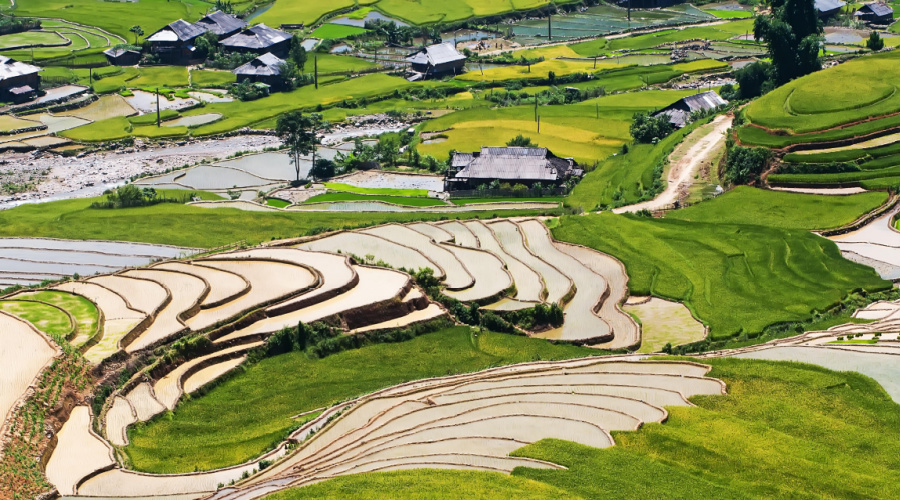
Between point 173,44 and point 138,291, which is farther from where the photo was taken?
point 173,44

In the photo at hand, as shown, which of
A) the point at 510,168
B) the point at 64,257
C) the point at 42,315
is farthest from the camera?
the point at 510,168

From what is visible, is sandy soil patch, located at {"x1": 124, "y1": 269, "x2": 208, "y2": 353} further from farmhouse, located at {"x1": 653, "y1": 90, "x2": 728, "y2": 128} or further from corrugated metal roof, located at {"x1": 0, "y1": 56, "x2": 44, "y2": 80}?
corrugated metal roof, located at {"x1": 0, "y1": 56, "x2": 44, "y2": 80}

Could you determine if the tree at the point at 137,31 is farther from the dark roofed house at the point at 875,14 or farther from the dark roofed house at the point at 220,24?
the dark roofed house at the point at 875,14

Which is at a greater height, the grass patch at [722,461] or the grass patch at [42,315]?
the grass patch at [42,315]

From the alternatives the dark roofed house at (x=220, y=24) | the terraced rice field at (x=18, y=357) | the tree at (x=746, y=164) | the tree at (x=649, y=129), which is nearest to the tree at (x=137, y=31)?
the dark roofed house at (x=220, y=24)

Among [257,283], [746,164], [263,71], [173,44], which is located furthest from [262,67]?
[257,283]

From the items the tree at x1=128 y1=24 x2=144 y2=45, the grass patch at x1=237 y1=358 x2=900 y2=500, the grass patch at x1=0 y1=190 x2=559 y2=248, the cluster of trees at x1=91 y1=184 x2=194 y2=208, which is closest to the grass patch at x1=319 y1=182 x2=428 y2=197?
the grass patch at x1=0 y1=190 x2=559 y2=248

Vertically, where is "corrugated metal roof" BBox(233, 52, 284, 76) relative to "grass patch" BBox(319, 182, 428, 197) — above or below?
above

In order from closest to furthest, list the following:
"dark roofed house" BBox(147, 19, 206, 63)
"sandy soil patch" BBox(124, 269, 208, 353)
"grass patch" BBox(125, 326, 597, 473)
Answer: "grass patch" BBox(125, 326, 597, 473) < "sandy soil patch" BBox(124, 269, 208, 353) < "dark roofed house" BBox(147, 19, 206, 63)

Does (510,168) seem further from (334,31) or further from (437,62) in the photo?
(334,31)
